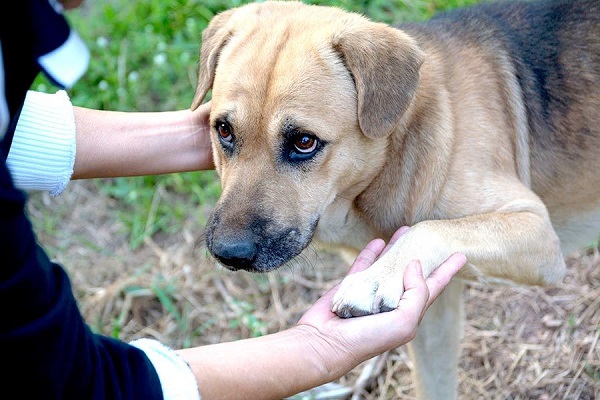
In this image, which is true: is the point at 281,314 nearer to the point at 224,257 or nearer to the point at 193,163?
the point at 193,163

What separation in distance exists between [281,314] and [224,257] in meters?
1.74

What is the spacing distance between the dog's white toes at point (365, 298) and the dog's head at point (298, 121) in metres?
0.30

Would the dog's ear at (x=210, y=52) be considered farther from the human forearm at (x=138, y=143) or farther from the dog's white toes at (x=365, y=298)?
the dog's white toes at (x=365, y=298)

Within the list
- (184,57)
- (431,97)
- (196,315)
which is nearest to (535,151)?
(431,97)

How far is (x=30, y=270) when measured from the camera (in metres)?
1.53

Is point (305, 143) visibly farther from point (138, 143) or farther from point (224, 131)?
point (138, 143)

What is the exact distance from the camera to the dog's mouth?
2469 millimetres

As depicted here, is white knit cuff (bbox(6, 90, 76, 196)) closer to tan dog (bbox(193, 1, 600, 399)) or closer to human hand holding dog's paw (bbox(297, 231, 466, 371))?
tan dog (bbox(193, 1, 600, 399))

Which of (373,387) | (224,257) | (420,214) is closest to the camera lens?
(224,257)

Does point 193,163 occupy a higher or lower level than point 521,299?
higher

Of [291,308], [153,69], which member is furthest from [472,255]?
[153,69]

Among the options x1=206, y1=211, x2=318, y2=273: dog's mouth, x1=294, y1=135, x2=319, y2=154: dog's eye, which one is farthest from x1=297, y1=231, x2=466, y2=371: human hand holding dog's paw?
x1=294, y1=135, x2=319, y2=154: dog's eye

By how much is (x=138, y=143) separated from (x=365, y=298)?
129cm

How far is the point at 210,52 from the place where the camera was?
301 cm
